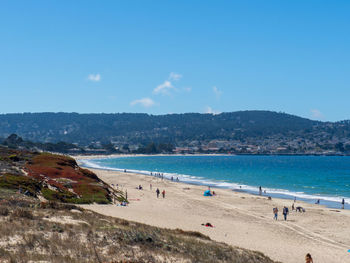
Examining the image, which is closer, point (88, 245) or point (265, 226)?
point (88, 245)

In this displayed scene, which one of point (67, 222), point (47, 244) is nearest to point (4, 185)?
point (67, 222)

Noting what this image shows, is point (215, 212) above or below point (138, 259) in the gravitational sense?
below

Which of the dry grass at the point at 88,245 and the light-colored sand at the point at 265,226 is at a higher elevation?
the dry grass at the point at 88,245

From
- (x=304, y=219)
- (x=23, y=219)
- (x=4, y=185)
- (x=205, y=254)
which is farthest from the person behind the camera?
(x=304, y=219)

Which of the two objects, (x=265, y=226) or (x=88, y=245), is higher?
(x=88, y=245)

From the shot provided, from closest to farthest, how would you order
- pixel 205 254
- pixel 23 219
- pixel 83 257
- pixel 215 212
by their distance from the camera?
pixel 83 257 → pixel 205 254 → pixel 23 219 → pixel 215 212

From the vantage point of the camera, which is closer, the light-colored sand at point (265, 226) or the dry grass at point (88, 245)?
the dry grass at point (88, 245)

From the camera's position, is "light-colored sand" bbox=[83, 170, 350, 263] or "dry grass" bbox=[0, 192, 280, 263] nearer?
"dry grass" bbox=[0, 192, 280, 263]

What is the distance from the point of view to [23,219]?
1418 centimetres

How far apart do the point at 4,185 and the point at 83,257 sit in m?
17.1

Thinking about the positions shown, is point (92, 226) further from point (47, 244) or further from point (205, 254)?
point (205, 254)

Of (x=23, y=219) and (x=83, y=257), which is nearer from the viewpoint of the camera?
(x=83, y=257)

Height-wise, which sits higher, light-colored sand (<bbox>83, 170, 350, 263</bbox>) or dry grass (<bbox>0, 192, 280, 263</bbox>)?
dry grass (<bbox>0, 192, 280, 263</bbox>)

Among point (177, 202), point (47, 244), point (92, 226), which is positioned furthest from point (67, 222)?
point (177, 202)
